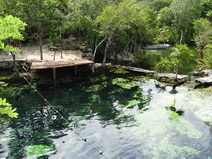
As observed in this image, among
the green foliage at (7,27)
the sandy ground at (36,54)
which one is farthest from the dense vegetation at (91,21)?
the green foliage at (7,27)

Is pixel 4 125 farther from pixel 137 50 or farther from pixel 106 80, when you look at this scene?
pixel 137 50

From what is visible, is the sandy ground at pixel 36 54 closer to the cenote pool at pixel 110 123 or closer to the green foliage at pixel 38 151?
the cenote pool at pixel 110 123

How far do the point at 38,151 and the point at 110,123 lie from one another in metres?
4.06

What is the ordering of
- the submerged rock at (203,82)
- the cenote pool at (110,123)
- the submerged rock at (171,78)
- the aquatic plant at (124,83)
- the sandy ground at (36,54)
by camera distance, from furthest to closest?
the sandy ground at (36,54)
the submerged rock at (171,78)
the aquatic plant at (124,83)
the submerged rock at (203,82)
the cenote pool at (110,123)

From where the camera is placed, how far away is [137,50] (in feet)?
101

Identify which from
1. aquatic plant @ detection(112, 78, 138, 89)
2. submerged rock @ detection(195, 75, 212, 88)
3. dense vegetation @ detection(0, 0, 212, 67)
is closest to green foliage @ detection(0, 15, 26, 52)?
aquatic plant @ detection(112, 78, 138, 89)

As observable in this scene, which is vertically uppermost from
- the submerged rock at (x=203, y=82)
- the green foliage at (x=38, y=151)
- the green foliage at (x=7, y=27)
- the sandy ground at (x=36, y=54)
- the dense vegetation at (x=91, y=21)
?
the dense vegetation at (x=91, y=21)

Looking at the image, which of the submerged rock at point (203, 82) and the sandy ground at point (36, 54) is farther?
the sandy ground at point (36, 54)

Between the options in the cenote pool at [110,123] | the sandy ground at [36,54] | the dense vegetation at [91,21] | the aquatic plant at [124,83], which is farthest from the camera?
the sandy ground at [36,54]

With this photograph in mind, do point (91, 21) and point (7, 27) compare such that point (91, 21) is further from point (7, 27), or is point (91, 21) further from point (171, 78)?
point (7, 27)

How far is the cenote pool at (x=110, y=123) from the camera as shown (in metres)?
7.85

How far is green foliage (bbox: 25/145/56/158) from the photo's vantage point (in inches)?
296

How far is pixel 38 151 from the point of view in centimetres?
774

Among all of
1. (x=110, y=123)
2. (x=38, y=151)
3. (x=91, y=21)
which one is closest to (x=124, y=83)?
(x=110, y=123)
